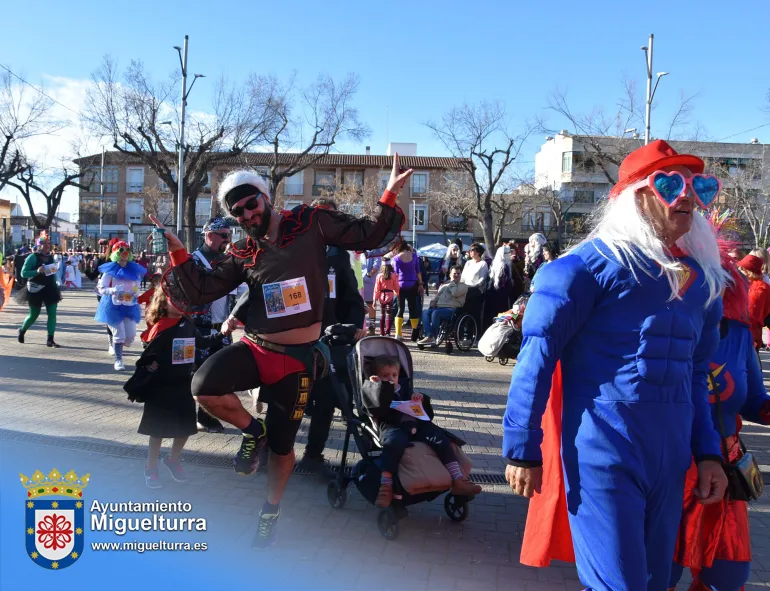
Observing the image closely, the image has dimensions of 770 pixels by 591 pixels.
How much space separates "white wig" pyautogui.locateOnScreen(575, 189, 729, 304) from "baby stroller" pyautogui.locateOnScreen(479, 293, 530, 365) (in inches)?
198

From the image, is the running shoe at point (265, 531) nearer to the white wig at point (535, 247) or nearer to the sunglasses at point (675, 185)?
the sunglasses at point (675, 185)

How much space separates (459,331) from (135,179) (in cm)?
6494

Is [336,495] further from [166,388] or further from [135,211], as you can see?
[135,211]

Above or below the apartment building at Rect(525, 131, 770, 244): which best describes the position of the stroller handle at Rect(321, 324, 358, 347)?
below

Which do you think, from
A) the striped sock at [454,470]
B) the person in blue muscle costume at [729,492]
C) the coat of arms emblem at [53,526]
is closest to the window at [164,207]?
the coat of arms emblem at [53,526]

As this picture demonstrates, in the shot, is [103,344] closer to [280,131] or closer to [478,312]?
[478,312]

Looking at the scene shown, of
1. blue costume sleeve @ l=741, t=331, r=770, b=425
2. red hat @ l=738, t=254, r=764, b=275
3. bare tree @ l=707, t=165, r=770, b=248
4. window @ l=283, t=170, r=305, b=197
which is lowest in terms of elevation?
blue costume sleeve @ l=741, t=331, r=770, b=425

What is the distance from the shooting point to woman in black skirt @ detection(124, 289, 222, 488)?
4.77 meters

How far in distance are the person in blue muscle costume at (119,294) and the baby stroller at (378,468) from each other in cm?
521

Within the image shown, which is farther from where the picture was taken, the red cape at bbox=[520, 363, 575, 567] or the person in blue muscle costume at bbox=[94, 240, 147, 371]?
the person in blue muscle costume at bbox=[94, 240, 147, 371]

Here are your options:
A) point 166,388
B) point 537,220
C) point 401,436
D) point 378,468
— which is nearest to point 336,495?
point 378,468

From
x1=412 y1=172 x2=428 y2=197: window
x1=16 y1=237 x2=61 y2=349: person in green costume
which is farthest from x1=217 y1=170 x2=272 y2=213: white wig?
x1=412 y1=172 x2=428 y2=197: window

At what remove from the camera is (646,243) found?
230 cm

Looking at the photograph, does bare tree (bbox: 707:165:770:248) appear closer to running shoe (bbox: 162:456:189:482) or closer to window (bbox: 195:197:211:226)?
running shoe (bbox: 162:456:189:482)
